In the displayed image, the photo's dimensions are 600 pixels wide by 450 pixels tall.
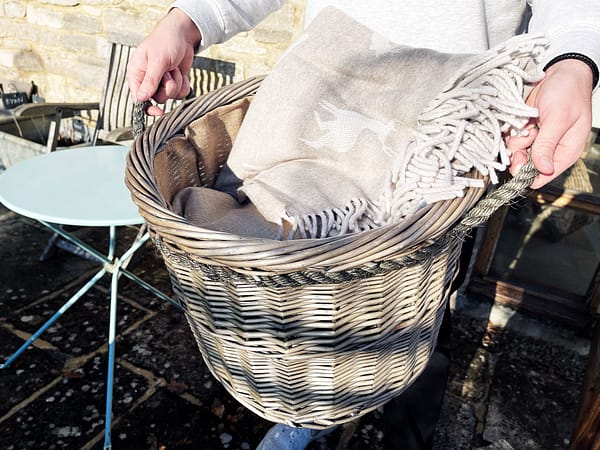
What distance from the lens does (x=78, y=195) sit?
1.66 metres

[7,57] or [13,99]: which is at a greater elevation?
[7,57]

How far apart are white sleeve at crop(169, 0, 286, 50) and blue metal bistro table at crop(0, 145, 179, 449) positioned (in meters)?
0.60

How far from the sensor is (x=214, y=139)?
133cm

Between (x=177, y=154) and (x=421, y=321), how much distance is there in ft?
2.31

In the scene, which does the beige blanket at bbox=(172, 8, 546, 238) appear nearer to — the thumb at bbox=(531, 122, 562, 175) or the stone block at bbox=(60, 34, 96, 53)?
the thumb at bbox=(531, 122, 562, 175)

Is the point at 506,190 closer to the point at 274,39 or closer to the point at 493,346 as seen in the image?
the point at 493,346

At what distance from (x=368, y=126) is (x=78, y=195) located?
3.66 feet

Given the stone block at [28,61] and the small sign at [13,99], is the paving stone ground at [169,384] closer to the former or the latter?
the small sign at [13,99]

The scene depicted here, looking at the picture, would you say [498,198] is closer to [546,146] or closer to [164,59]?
[546,146]

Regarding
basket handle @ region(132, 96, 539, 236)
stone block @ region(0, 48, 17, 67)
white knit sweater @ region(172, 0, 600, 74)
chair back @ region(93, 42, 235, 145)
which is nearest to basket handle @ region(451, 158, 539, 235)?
basket handle @ region(132, 96, 539, 236)

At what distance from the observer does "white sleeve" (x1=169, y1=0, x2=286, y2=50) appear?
112 centimetres

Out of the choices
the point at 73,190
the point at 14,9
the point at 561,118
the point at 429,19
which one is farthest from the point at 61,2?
the point at 561,118

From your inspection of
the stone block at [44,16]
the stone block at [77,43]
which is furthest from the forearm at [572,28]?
the stone block at [44,16]

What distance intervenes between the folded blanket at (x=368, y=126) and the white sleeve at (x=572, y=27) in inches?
1.3
